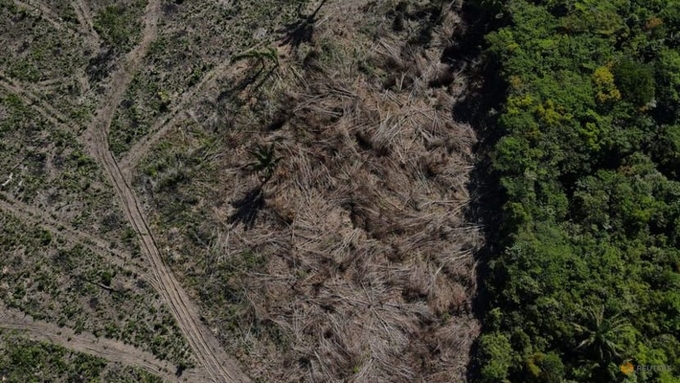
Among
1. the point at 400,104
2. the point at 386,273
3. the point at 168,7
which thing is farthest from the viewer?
the point at 168,7

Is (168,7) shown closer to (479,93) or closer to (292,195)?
(292,195)

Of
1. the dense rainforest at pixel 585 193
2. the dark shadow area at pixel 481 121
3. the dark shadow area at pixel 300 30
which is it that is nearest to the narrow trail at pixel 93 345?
the dark shadow area at pixel 481 121

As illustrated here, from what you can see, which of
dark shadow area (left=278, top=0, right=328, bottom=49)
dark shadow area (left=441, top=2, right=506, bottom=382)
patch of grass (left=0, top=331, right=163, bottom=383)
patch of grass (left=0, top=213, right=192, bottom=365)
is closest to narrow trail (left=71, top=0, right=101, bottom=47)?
dark shadow area (left=278, top=0, right=328, bottom=49)

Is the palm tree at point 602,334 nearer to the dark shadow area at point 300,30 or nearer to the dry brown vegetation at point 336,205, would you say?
the dry brown vegetation at point 336,205

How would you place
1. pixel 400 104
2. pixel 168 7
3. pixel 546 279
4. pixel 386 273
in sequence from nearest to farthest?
pixel 546 279, pixel 386 273, pixel 400 104, pixel 168 7

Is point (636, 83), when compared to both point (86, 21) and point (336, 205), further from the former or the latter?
point (86, 21)

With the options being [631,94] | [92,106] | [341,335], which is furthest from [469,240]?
[92,106]

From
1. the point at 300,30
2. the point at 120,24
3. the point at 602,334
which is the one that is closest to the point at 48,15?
the point at 120,24
